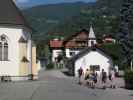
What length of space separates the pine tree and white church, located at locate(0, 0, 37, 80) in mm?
23088

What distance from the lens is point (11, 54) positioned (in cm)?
5516

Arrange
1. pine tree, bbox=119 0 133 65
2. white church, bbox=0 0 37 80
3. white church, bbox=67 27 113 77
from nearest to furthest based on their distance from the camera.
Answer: white church, bbox=0 0 37 80
pine tree, bbox=119 0 133 65
white church, bbox=67 27 113 77

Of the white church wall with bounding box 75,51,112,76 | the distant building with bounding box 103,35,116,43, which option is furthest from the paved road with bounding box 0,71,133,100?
the distant building with bounding box 103,35,116,43

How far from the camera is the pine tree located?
76.4 m

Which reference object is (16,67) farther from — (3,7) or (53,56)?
(53,56)

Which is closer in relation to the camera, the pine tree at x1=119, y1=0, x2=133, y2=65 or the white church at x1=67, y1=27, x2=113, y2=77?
the pine tree at x1=119, y1=0, x2=133, y2=65

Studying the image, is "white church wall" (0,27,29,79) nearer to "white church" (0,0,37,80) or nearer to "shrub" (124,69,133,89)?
"white church" (0,0,37,80)

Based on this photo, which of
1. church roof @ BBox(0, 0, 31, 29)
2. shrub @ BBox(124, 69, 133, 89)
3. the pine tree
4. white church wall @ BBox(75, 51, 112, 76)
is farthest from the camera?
white church wall @ BBox(75, 51, 112, 76)

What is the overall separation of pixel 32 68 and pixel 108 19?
120411 mm

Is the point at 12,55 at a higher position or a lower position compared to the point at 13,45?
lower

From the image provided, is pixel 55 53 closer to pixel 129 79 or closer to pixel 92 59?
pixel 92 59

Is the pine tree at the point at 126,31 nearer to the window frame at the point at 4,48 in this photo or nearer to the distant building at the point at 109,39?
the window frame at the point at 4,48

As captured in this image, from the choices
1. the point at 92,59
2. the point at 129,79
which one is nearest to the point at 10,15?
the point at 129,79

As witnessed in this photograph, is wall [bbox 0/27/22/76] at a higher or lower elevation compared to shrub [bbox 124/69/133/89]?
higher
